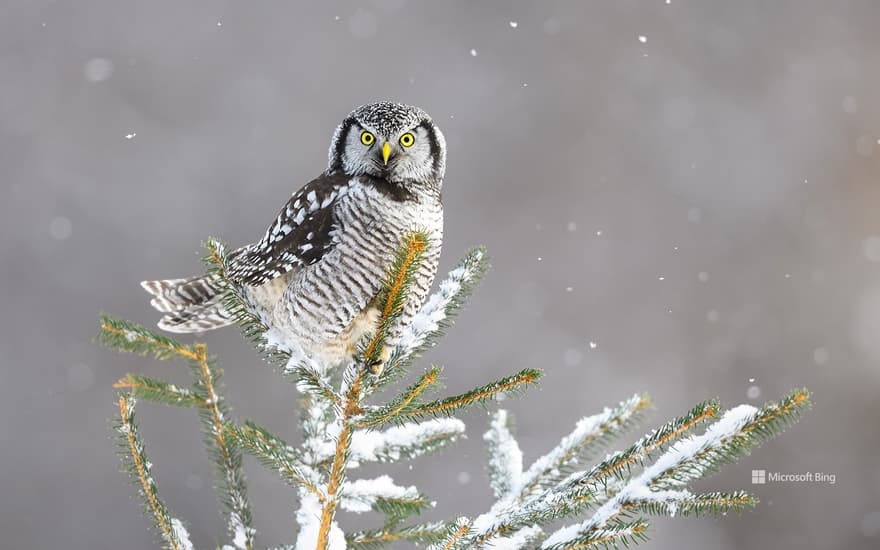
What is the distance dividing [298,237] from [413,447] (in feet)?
2.81

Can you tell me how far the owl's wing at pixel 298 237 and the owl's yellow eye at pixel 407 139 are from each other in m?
0.20

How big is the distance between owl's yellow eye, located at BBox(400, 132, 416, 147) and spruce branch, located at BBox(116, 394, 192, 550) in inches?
48.6

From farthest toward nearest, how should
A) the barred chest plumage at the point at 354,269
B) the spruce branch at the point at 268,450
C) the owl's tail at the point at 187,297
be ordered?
1. the owl's tail at the point at 187,297
2. the barred chest plumage at the point at 354,269
3. the spruce branch at the point at 268,450

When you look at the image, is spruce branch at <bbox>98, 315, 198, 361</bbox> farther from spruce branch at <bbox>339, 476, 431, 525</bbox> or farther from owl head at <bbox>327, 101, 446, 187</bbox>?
owl head at <bbox>327, 101, 446, 187</bbox>

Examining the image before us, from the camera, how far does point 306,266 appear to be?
2.37 metres

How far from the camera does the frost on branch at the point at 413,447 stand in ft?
4.31

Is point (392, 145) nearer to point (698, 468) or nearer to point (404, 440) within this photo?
point (404, 440)

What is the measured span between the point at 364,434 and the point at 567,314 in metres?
6.48

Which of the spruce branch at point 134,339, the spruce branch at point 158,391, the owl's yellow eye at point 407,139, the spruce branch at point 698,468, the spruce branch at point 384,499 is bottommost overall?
the spruce branch at point 698,468

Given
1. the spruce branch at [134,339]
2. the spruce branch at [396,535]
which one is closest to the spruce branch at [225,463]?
the spruce branch at [134,339]

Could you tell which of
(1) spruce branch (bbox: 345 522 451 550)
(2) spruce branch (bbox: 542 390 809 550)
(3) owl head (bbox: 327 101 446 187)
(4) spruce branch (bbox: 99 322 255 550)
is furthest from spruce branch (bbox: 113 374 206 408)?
(3) owl head (bbox: 327 101 446 187)

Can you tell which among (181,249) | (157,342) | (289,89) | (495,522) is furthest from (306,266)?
(289,89)

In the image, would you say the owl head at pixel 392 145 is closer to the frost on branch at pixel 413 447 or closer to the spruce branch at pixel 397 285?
the frost on branch at pixel 413 447

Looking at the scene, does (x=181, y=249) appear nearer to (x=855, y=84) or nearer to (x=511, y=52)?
(x=511, y=52)
